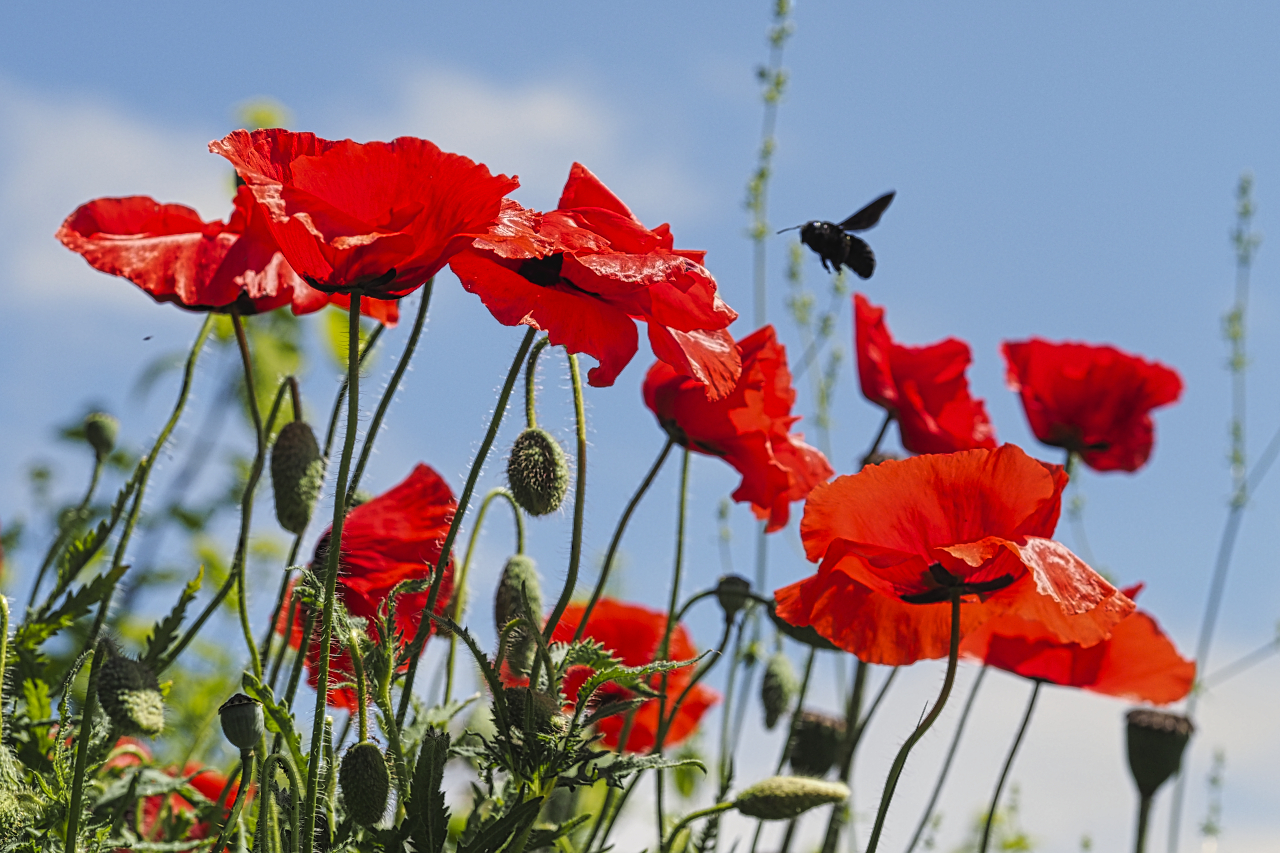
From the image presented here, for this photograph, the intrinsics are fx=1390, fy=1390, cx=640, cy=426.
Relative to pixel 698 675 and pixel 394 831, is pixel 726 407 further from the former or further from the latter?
pixel 394 831

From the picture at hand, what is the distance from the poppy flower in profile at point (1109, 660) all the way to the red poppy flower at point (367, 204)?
979 millimetres

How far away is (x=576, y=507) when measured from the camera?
1.31m

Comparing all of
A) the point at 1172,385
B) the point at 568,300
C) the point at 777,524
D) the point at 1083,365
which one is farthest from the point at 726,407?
the point at 1172,385

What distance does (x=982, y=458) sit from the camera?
4.36ft

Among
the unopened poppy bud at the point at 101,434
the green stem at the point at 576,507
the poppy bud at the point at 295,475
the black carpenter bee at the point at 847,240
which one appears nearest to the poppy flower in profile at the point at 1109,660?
the black carpenter bee at the point at 847,240

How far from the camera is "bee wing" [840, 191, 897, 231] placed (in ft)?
5.94

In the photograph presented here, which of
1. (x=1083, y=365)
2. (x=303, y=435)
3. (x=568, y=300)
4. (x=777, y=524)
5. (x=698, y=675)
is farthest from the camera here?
(x=1083, y=365)

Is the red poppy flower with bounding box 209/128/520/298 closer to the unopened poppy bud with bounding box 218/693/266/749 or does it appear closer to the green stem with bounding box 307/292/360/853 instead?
the green stem with bounding box 307/292/360/853

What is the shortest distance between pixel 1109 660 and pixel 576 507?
0.98 meters

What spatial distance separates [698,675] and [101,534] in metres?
0.71

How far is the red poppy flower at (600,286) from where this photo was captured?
1171mm

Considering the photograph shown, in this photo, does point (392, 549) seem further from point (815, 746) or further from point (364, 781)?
point (815, 746)

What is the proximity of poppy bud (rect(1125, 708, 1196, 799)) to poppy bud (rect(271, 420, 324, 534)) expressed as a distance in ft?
4.54

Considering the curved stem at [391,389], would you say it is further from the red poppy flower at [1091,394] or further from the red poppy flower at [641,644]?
the red poppy flower at [1091,394]
